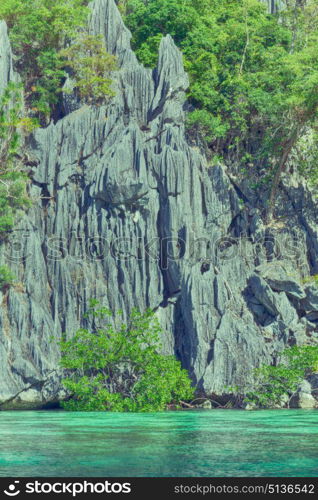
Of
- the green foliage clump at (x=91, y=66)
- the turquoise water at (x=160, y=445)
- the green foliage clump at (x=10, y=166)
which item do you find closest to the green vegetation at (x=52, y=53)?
the green foliage clump at (x=91, y=66)

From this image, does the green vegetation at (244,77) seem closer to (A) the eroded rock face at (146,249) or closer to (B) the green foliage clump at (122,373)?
(A) the eroded rock face at (146,249)

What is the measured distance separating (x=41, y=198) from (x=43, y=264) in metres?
3.00

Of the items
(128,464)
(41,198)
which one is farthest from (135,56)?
(128,464)

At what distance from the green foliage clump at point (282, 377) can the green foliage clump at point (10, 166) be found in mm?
11337

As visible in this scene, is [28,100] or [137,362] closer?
[137,362]

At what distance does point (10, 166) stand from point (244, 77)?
37.2 feet

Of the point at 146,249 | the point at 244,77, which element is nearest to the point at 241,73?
the point at 244,77

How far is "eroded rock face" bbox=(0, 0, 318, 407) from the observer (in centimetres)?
3069

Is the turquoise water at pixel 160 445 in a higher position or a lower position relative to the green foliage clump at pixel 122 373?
lower

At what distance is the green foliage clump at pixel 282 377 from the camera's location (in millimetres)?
28625

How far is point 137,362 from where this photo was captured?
2808 centimetres

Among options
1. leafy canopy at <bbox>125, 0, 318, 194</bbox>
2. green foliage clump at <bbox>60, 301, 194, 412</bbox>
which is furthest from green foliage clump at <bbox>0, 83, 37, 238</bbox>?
leafy canopy at <bbox>125, 0, 318, 194</bbox>

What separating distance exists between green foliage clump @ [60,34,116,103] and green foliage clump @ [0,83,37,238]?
9.53ft
